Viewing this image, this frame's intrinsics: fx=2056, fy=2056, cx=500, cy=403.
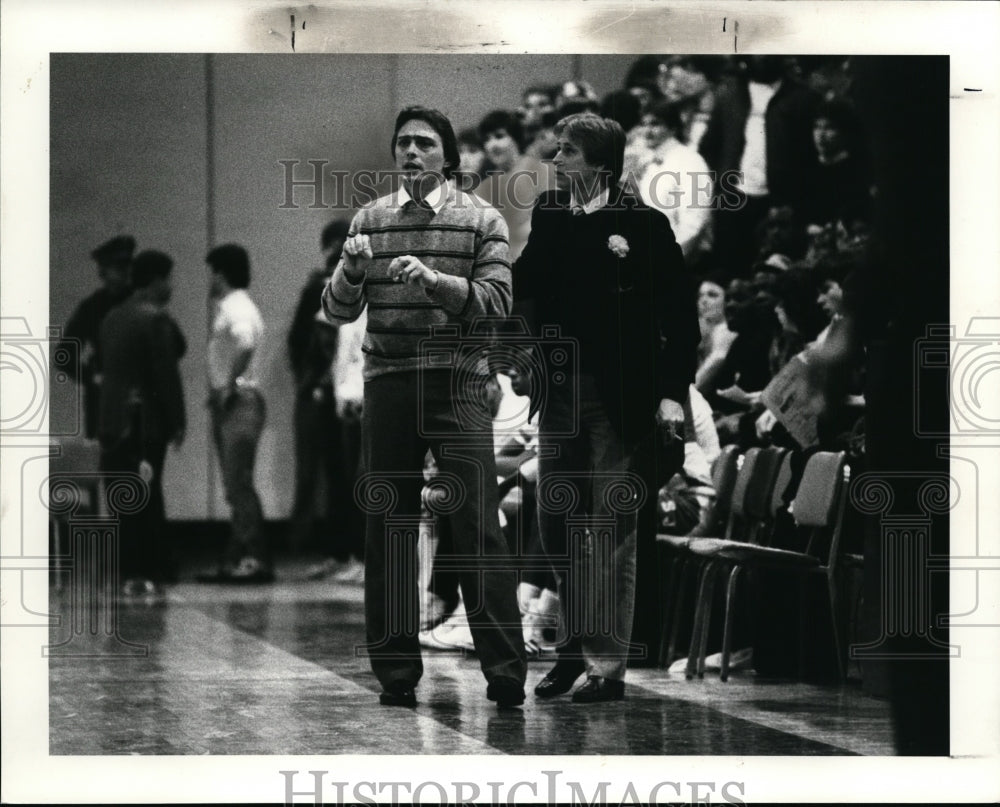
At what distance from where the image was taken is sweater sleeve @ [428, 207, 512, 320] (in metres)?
6.88

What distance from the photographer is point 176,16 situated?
6918mm

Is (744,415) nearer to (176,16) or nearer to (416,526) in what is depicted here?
(416,526)

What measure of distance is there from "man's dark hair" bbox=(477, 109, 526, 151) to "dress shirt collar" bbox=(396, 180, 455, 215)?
197 millimetres

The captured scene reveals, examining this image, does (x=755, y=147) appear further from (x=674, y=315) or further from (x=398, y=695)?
(x=398, y=695)

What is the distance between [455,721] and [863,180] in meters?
2.33

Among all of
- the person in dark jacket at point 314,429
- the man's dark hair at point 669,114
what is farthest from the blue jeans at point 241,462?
the man's dark hair at point 669,114

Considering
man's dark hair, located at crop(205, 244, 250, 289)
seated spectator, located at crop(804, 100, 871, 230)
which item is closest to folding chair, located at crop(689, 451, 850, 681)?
seated spectator, located at crop(804, 100, 871, 230)

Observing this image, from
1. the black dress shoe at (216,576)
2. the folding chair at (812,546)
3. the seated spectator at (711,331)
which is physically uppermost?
the seated spectator at (711,331)

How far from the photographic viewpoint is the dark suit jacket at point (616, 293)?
23.0 ft

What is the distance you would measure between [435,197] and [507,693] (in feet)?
5.56

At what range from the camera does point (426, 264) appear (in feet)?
22.7

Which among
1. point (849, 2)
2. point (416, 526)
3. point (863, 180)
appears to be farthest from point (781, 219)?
point (416, 526)

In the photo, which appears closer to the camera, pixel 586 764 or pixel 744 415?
pixel 586 764

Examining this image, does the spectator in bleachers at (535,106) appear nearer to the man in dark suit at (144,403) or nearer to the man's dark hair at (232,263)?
the man's dark hair at (232,263)
